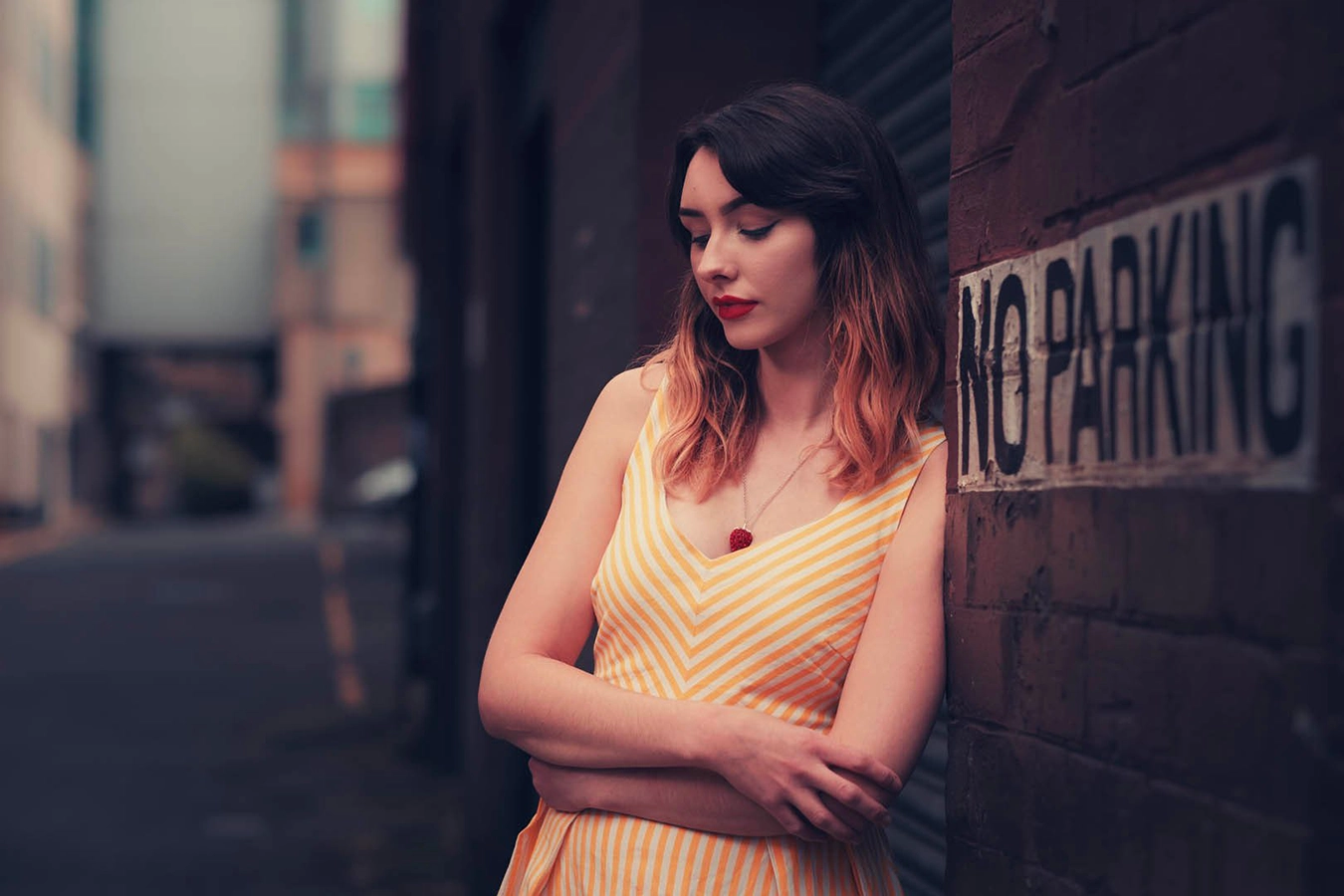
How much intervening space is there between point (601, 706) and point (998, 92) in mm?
937

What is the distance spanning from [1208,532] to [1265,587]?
105 millimetres

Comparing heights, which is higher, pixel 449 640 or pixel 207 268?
A: pixel 207 268

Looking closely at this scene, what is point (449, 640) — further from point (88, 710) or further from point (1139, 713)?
point (1139, 713)

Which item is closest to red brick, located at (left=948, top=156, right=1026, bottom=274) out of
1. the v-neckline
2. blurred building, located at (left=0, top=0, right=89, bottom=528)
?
the v-neckline

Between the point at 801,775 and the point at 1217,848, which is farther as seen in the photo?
the point at 801,775

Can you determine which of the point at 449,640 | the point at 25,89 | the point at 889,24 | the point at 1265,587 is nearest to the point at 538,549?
the point at 1265,587

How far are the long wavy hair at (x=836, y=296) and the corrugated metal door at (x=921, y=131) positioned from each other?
725mm

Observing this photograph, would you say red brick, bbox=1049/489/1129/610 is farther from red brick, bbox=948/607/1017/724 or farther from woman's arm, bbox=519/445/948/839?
woman's arm, bbox=519/445/948/839

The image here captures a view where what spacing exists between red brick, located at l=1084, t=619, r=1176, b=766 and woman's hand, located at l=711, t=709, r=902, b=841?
305mm

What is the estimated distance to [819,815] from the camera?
5.95ft

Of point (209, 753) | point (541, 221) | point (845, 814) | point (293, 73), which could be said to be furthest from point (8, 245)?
point (845, 814)

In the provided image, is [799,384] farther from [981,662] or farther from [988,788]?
[988,788]

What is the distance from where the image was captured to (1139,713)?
1521 millimetres

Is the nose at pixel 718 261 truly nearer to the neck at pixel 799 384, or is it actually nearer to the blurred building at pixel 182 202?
the neck at pixel 799 384
